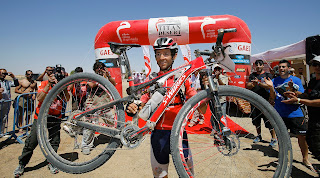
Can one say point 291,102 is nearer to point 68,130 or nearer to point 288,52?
point 68,130

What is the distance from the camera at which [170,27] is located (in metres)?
6.48

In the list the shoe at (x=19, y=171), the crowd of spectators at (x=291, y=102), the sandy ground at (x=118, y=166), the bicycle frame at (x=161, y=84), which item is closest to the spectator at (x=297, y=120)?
the crowd of spectators at (x=291, y=102)

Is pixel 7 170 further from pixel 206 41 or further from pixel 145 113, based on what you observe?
pixel 206 41

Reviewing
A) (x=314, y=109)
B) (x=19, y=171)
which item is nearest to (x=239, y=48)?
(x=314, y=109)

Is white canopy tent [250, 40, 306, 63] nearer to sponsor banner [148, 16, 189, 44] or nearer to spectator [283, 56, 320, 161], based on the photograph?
sponsor banner [148, 16, 189, 44]

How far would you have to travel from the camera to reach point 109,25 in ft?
22.1

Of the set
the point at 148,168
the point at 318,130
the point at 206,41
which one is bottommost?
the point at 148,168

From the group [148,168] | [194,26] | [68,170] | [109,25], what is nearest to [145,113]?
[68,170]

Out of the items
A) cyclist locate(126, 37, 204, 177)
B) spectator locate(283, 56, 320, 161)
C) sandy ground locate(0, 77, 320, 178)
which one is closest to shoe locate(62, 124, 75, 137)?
cyclist locate(126, 37, 204, 177)

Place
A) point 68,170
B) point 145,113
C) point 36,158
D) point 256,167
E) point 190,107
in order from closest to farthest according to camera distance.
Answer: point 190,107
point 145,113
point 68,170
point 256,167
point 36,158

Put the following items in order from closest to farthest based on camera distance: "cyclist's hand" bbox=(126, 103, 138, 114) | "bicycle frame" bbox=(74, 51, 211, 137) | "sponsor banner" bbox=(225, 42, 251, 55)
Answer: "bicycle frame" bbox=(74, 51, 211, 137) → "cyclist's hand" bbox=(126, 103, 138, 114) → "sponsor banner" bbox=(225, 42, 251, 55)

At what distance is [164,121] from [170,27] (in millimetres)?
5050

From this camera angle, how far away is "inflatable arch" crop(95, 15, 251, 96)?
20.4 feet

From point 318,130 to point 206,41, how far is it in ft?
15.0
